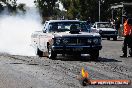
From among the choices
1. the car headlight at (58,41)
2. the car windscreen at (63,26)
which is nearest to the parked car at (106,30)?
the car windscreen at (63,26)

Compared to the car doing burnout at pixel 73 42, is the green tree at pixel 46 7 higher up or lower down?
lower down

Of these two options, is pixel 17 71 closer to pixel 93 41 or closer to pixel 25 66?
pixel 25 66

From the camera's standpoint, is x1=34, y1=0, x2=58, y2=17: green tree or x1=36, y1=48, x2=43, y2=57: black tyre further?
x1=34, y1=0, x2=58, y2=17: green tree

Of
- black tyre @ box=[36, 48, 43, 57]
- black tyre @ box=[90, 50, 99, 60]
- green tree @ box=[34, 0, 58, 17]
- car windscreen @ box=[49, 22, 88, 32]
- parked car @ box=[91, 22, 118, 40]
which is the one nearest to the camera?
black tyre @ box=[90, 50, 99, 60]

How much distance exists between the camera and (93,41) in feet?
57.4

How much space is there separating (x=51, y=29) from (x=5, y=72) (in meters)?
5.72

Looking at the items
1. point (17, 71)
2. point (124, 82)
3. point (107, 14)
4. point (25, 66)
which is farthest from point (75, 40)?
point (107, 14)

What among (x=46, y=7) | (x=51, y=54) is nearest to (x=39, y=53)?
(x=51, y=54)

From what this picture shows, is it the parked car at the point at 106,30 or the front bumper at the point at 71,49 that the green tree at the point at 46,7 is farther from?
the front bumper at the point at 71,49

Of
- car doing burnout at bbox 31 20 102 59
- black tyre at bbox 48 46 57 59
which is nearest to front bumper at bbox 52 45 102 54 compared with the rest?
car doing burnout at bbox 31 20 102 59

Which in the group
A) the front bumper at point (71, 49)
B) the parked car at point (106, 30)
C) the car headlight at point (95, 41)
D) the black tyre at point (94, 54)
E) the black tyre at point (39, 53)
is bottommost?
the parked car at point (106, 30)

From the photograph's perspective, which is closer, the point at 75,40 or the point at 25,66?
the point at 25,66

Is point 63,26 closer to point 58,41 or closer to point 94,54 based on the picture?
point 58,41

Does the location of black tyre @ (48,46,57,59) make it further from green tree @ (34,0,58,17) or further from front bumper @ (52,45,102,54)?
green tree @ (34,0,58,17)
